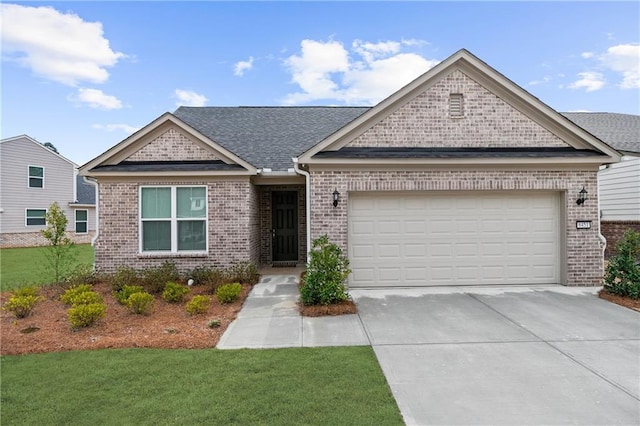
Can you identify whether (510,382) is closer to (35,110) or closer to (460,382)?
(460,382)

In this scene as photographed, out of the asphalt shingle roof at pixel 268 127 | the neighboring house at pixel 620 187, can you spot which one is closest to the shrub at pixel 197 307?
the asphalt shingle roof at pixel 268 127

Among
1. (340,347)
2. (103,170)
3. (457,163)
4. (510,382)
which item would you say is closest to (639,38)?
(457,163)

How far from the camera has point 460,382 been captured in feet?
12.6

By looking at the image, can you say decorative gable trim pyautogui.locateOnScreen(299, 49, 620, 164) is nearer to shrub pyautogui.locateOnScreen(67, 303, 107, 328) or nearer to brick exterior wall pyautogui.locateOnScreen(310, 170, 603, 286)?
brick exterior wall pyautogui.locateOnScreen(310, 170, 603, 286)

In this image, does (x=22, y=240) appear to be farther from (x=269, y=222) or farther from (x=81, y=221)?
(x=269, y=222)

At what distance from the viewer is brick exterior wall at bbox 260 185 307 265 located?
1149 centimetres

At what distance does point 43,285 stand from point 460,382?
399 inches

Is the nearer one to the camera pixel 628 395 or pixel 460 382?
pixel 628 395

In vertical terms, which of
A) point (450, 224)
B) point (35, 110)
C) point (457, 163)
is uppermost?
point (35, 110)

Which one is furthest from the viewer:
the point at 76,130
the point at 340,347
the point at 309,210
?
the point at 76,130

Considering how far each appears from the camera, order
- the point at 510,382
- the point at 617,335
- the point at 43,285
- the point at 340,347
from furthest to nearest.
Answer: the point at 43,285, the point at 617,335, the point at 340,347, the point at 510,382

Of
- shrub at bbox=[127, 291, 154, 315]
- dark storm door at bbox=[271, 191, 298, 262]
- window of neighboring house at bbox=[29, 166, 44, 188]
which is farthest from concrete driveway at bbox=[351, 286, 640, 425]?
window of neighboring house at bbox=[29, 166, 44, 188]

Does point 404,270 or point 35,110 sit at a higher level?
point 35,110

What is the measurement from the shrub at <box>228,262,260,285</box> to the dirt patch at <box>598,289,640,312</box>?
8047mm
